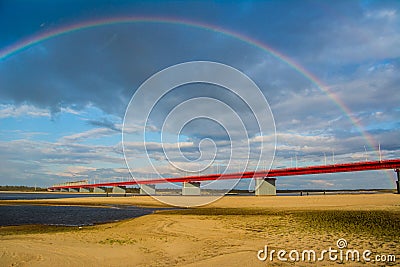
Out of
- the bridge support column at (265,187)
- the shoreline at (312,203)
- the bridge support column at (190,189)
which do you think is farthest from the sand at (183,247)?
the bridge support column at (190,189)

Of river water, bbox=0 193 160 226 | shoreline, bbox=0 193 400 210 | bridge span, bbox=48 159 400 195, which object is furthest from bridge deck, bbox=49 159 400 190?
river water, bbox=0 193 160 226

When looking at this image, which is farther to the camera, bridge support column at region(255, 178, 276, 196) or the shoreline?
bridge support column at region(255, 178, 276, 196)

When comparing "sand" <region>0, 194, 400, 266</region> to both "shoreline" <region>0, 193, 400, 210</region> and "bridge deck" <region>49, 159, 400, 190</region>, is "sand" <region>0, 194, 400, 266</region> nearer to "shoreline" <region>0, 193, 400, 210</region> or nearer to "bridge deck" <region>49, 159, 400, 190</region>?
"shoreline" <region>0, 193, 400, 210</region>

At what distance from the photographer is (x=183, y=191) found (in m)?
121

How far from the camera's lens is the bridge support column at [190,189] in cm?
Answer: 12038

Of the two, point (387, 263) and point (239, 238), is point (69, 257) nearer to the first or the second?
point (239, 238)

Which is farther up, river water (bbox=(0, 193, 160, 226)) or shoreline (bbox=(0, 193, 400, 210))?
shoreline (bbox=(0, 193, 400, 210))

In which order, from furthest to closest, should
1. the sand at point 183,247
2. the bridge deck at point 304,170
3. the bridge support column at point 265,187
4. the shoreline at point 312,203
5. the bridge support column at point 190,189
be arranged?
the bridge support column at point 190,189
the bridge support column at point 265,187
the bridge deck at point 304,170
the shoreline at point 312,203
the sand at point 183,247

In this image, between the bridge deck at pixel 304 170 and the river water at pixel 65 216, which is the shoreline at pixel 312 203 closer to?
the bridge deck at pixel 304 170

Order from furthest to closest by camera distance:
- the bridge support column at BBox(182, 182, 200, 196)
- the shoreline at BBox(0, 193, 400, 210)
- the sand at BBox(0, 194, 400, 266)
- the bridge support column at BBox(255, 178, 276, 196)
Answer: the bridge support column at BBox(182, 182, 200, 196) → the bridge support column at BBox(255, 178, 276, 196) → the shoreline at BBox(0, 193, 400, 210) → the sand at BBox(0, 194, 400, 266)

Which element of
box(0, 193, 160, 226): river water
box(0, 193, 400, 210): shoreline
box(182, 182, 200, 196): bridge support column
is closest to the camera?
box(0, 193, 160, 226): river water

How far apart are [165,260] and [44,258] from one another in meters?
5.70

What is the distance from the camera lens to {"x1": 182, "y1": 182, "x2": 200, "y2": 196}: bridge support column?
120375 mm

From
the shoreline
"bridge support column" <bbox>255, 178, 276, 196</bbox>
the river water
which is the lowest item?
the river water
